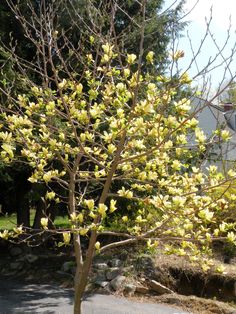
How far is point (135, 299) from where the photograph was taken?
235 inches

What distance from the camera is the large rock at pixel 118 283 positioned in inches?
245

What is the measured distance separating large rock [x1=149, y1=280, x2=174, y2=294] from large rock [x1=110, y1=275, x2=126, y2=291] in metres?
0.43

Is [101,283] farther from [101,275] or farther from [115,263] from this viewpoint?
[115,263]

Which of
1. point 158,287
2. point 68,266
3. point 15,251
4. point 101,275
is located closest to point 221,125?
point 158,287

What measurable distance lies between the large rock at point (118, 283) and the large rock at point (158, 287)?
16.9 inches

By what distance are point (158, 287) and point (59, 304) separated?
1.49 meters

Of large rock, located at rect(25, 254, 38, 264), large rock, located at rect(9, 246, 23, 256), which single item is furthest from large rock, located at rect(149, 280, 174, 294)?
large rock, located at rect(9, 246, 23, 256)

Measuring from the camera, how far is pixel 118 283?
20.6 feet

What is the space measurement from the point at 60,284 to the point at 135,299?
1356mm

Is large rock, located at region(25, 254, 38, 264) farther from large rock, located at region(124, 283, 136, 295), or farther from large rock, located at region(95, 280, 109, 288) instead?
large rock, located at region(124, 283, 136, 295)

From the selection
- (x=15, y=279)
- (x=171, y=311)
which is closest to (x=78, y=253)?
(x=171, y=311)

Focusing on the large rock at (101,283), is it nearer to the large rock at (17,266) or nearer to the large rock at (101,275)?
the large rock at (101,275)

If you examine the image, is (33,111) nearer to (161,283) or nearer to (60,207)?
(161,283)

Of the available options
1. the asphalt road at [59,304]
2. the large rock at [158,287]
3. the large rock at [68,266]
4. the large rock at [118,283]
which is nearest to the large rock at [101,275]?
the large rock at [118,283]
